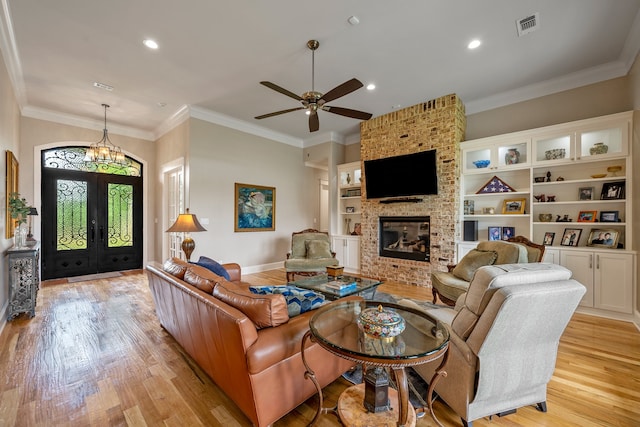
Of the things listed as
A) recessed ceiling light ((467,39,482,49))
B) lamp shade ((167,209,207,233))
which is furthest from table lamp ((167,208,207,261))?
recessed ceiling light ((467,39,482,49))

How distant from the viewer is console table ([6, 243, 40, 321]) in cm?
327

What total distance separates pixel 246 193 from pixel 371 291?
3657mm

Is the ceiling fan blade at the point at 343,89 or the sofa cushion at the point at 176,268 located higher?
the ceiling fan blade at the point at 343,89

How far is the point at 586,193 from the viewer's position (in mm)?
3811

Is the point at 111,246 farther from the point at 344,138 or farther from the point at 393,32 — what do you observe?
the point at 393,32

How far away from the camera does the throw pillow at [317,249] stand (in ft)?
17.4

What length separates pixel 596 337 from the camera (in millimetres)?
2900

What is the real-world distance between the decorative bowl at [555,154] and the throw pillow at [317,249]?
12.6 ft

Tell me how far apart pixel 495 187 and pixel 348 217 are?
3219mm

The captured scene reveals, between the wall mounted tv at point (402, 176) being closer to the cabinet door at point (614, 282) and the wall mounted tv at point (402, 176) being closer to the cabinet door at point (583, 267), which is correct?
the cabinet door at point (583, 267)

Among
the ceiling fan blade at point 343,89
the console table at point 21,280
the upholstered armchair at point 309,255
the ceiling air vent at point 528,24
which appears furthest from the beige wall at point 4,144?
the ceiling air vent at point 528,24

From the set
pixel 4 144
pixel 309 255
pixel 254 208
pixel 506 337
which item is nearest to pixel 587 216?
pixel 506 337

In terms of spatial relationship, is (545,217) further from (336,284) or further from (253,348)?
(253,348)

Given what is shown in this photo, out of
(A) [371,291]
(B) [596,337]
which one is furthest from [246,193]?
(B) [596,337]
